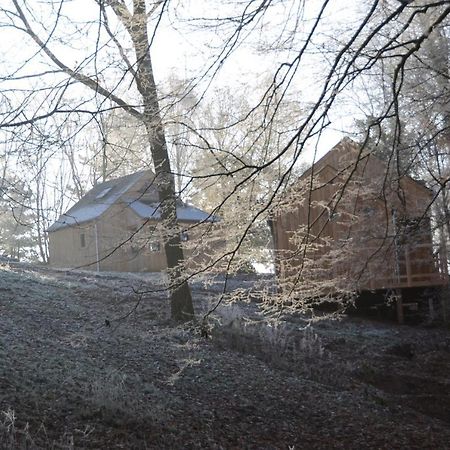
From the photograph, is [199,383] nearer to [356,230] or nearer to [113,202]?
[356,230]

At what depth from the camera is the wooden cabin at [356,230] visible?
5.33 m

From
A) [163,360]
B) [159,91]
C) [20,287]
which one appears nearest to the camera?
[159,91]

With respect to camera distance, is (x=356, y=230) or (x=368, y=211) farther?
(x=368, y=211)

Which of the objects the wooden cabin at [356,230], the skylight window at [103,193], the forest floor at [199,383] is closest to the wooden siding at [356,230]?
the wooden cabin at [356,230]

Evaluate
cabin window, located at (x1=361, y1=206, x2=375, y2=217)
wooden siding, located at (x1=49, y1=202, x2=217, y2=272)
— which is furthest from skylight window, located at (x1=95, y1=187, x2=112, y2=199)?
cabin window, located at (x1=361, y1=206, x2=375, y2=217)

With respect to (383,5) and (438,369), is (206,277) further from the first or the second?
(438,369)

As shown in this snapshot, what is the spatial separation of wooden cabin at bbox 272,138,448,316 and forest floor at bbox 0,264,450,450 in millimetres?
1265

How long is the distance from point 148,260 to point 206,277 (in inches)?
829

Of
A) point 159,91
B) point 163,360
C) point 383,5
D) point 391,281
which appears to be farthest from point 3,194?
point 391,281

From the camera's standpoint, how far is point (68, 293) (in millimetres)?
15273

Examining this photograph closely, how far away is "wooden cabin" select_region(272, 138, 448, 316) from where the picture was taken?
17.5 ft

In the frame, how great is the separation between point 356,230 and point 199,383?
514cm

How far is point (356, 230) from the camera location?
1212 cm

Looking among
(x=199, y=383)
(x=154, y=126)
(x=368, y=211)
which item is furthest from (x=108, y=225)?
(x=154, y=126)
